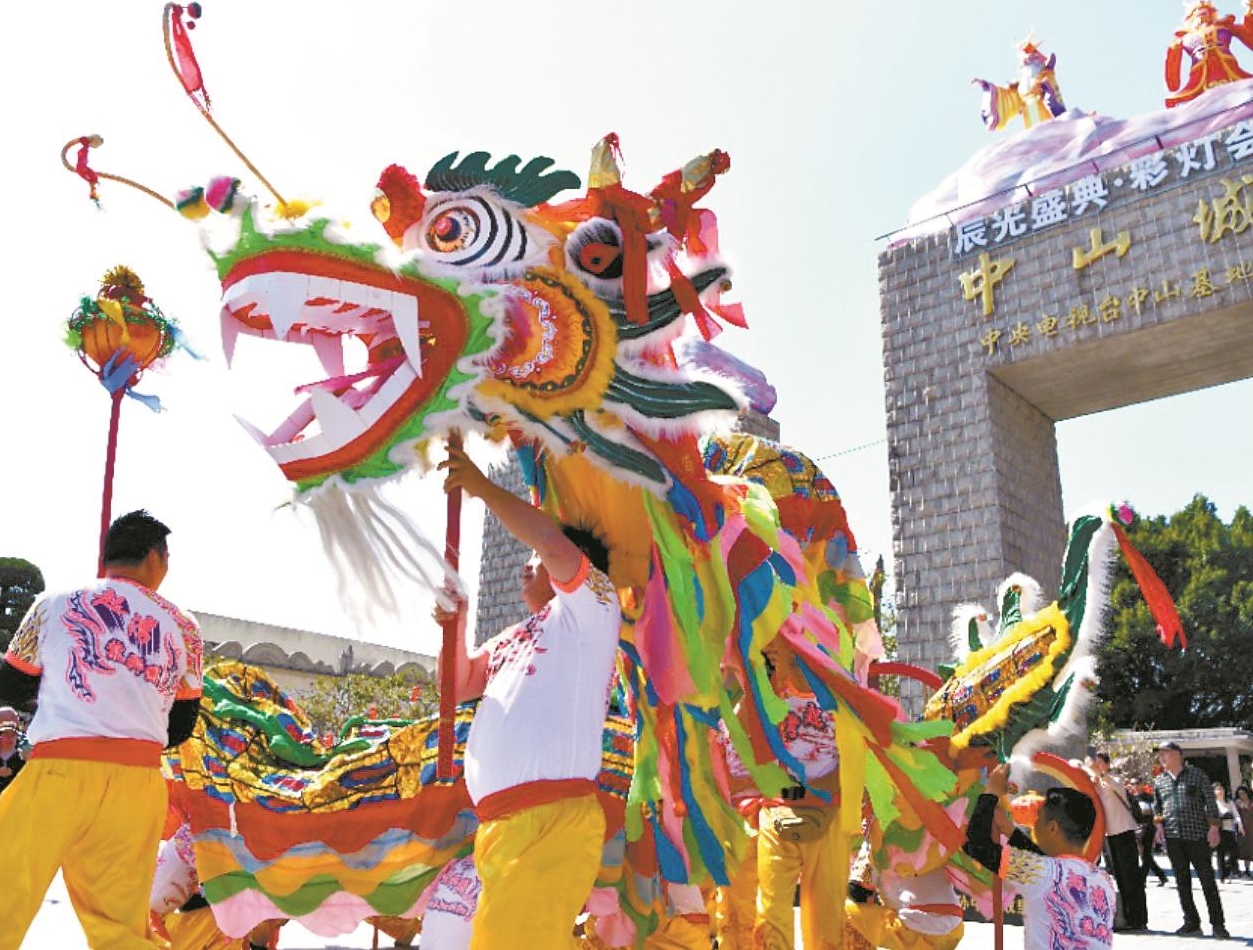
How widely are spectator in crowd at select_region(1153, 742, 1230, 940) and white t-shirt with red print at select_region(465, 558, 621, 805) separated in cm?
577

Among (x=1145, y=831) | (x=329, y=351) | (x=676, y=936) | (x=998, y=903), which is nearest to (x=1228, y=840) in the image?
(x=1145, y=831)

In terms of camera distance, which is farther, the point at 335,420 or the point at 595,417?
the point at 595,417

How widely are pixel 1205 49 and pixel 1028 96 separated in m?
1.54

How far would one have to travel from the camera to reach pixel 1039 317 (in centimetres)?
859

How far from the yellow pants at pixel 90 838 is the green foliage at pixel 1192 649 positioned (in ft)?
68.0

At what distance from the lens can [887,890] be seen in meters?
3.91

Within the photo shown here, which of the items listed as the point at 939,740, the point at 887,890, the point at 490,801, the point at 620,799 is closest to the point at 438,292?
the point at 490,801

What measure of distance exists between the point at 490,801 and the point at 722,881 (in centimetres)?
93

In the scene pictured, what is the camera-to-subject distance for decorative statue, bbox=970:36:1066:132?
10.2 m

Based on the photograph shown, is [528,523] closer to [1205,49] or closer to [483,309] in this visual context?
[483,309]

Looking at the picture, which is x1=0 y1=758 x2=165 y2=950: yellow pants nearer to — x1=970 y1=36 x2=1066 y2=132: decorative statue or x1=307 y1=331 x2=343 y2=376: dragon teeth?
x1=307 y1=331 x2=343 y2=376: dragon teeth

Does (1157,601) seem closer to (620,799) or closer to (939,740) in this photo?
(939,740)

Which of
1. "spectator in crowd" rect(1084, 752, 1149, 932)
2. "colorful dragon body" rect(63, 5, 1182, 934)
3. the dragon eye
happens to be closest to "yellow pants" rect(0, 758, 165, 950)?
"colorful dragon body" rect(63, 5, 1182, 934)

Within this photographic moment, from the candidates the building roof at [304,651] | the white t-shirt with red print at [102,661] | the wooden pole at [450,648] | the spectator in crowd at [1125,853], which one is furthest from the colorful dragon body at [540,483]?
the building roof at [304,651]
